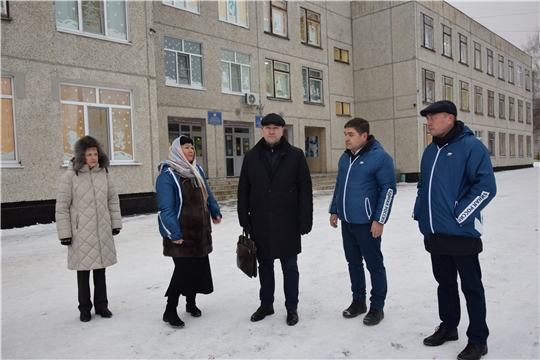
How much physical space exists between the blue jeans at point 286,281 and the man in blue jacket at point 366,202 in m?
0.52

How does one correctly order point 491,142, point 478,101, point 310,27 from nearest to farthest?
point 310,27 → point 478,101 → point 491,142

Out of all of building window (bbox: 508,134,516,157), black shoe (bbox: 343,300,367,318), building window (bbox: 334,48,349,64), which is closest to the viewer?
black shoe (bbox: 343,300,367,318)

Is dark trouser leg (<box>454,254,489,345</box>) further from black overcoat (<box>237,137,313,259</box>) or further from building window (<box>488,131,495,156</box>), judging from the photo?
building window (<box>488,131,495,156</box>)

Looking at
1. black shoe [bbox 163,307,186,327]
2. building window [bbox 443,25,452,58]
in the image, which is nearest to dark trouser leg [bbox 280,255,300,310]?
black shoe [bbox 163,307,186,327]

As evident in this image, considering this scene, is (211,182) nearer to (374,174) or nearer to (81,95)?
(81,95)

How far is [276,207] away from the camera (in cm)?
385

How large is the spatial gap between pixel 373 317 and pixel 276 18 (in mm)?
18009

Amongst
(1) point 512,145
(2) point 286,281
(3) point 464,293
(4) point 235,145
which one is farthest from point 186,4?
(1) point 512,145

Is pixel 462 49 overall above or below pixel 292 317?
above

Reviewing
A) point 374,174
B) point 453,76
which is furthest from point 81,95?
point 453,76

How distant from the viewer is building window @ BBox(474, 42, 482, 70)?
93.7 ft

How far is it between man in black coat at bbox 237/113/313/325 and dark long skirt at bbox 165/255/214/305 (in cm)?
57

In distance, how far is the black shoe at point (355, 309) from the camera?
3818 millimetres

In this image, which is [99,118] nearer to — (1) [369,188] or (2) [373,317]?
(1) [369,188]
